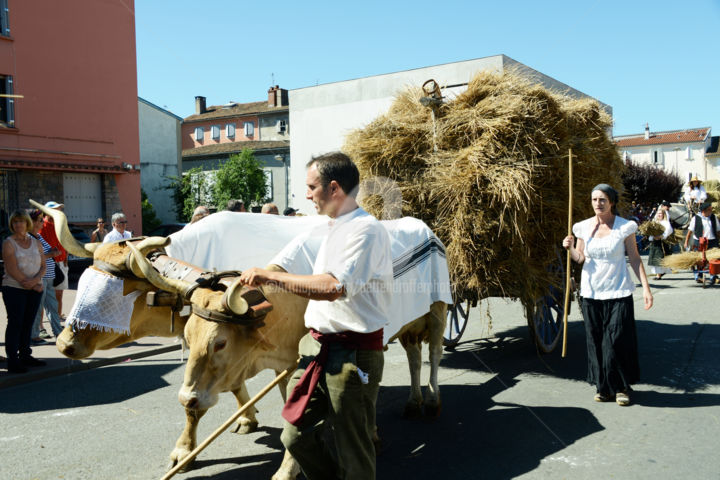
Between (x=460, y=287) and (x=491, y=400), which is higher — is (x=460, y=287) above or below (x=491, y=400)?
above

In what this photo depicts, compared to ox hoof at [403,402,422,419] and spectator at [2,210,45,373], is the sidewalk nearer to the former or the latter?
spectator at [2,210,45,373]

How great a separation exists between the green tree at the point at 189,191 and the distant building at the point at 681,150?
4863 centimetres

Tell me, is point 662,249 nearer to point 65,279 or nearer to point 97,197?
point 65,279

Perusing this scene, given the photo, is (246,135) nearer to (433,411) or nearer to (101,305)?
(433,411)

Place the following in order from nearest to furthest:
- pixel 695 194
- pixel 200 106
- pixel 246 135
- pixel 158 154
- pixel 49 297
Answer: pixel 49 297 < pixel 695 194 < pixel 158 154 < pixel 246 135 < pixel 200 106

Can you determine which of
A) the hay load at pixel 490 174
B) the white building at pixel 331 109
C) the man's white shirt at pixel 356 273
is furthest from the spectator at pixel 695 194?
the man's white shirt at pixel 356 273

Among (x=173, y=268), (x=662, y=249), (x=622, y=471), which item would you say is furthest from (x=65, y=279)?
(x=662, y=249)

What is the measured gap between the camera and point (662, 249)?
14805 millimetres

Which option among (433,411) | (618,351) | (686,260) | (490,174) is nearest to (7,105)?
(490,174)

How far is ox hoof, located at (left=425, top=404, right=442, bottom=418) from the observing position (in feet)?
16.1

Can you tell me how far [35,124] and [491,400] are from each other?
59.4 ft

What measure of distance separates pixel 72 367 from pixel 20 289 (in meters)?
1.13

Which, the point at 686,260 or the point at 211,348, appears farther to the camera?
the point at 686,260

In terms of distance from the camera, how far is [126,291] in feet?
12.8
